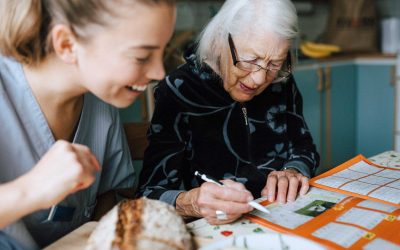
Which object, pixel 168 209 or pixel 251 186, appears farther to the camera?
pixel 251 186

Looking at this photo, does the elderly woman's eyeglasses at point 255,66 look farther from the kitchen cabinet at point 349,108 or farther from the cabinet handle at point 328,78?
the cabinet handle at point 328,78

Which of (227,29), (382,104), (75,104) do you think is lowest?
(382,104)

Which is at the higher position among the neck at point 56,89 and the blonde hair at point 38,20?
the blonde hair at point 38,20

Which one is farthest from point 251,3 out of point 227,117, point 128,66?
point 128,66

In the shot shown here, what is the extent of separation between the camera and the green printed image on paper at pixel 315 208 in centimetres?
88

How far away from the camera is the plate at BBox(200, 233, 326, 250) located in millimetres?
665

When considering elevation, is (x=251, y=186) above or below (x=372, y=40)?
below

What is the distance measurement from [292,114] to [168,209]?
2.77 ft

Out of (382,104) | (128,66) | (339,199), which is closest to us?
(128,66)

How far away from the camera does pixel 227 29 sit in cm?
119

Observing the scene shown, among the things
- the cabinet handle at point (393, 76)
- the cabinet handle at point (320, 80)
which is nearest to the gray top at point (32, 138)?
the cabinet handle at point (320, 80)

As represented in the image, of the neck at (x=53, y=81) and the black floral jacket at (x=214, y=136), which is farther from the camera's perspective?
the black floral jacket at (x=214, y=136)

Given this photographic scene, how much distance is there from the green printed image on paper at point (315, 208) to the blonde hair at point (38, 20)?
50cm

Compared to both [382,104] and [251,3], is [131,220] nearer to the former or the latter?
[251,3]
